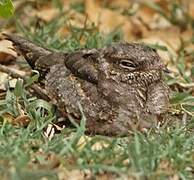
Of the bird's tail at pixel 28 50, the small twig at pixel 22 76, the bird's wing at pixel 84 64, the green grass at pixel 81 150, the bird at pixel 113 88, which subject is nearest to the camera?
the green grass at pixel 81 150

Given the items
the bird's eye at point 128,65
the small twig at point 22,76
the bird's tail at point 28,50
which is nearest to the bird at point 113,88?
the bird's eye at point 128,65

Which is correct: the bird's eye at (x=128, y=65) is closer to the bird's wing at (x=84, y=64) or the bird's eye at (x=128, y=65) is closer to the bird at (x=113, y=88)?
the bird at (x=113, y=88)

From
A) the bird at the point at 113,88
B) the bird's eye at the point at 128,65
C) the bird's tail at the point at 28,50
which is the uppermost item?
the bird's eye at the point at 128,65

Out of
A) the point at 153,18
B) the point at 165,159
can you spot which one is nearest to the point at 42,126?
the point at 165,159

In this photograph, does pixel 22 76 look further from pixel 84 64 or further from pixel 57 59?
pixel 84 64

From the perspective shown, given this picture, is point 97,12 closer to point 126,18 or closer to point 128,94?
point 126,18
